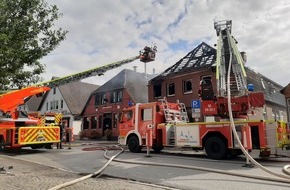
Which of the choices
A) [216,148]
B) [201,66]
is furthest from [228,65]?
[201,66]

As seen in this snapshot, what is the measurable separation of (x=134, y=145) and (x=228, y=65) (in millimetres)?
5755

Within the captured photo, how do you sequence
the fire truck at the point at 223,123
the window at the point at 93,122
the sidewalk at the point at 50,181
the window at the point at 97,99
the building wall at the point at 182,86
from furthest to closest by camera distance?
the window at the point at 93,122 → the window at the point at 97,99 → the building wall at the point at 182,86 → the fire truck at the point at 223,123 → the sidewalk at the point at 50,181

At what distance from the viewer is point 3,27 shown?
8.61 m

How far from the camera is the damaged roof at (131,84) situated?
33.5 m

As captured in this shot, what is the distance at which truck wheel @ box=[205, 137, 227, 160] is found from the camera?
11273 mm

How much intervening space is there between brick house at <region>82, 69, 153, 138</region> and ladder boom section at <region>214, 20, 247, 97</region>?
19.9 m

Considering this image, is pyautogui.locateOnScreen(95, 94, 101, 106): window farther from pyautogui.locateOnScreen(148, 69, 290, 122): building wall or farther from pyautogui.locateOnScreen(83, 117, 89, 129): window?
pyautogui.locateOnScreen(148, 69, 290, 122): building wall

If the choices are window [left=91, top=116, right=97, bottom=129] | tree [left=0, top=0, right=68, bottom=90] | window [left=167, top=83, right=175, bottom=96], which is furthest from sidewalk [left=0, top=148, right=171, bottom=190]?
window [left=91, top=116, right=97, bottom=129]

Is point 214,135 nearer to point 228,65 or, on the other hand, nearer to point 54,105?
point 228,65

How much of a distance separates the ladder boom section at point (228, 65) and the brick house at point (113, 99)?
19.9 metres

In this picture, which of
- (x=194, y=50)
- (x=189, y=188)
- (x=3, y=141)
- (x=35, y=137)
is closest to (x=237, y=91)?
(x=189, y=188)

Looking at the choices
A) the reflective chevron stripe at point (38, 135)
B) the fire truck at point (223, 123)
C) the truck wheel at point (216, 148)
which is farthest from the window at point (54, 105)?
the truck wheel at point (216, 148)

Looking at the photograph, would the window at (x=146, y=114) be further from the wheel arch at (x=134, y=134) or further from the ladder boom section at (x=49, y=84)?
the ladder boom section at (x=49, y=84)

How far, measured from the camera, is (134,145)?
14617mm
